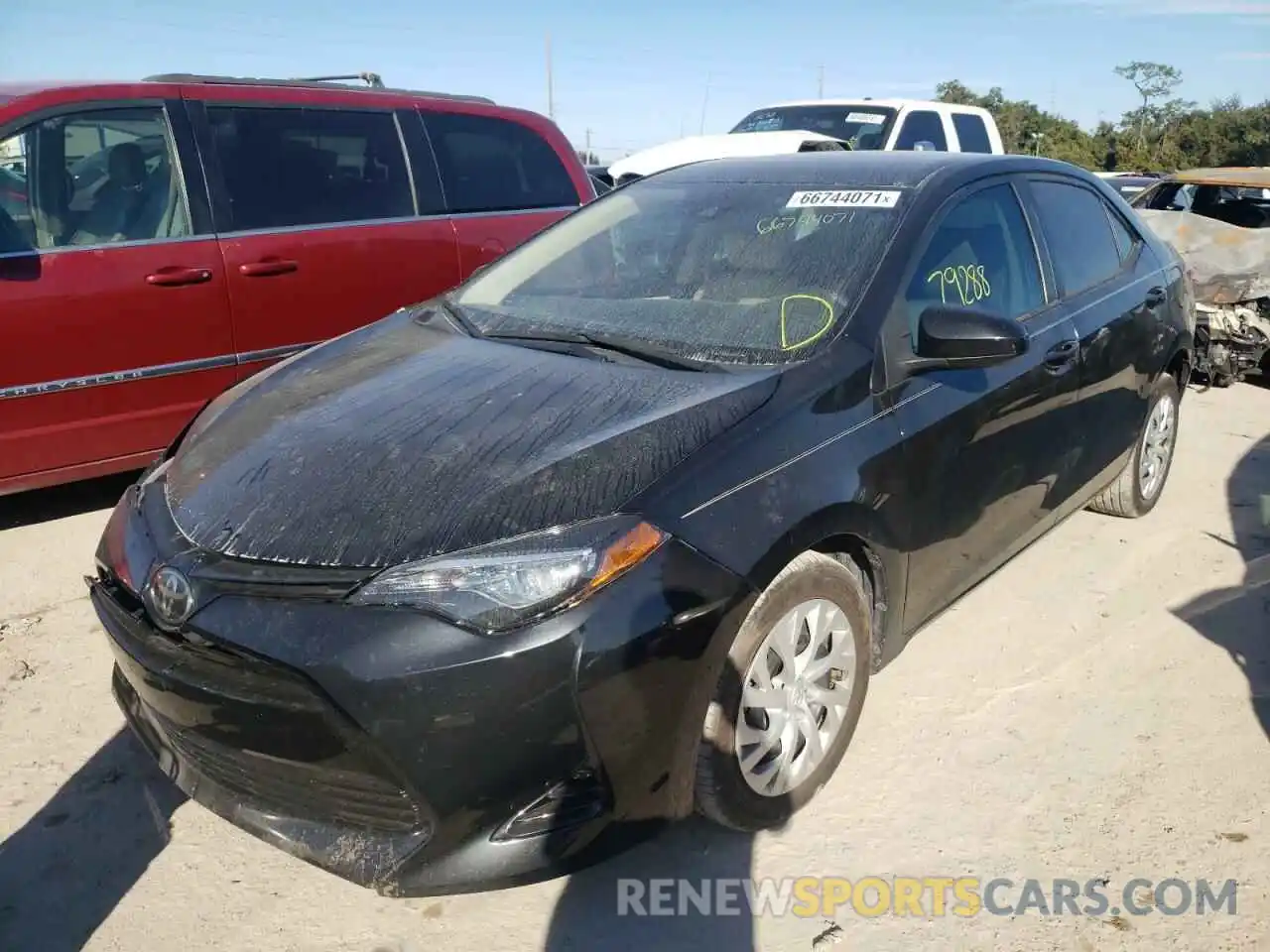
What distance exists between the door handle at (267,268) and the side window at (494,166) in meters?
1.03

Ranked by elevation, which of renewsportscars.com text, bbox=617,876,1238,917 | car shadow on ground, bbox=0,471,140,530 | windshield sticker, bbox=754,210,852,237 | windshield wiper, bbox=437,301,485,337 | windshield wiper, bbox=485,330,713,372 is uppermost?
windshield sticker, bbox=754,210,852,237

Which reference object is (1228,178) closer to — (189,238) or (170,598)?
(189,238)

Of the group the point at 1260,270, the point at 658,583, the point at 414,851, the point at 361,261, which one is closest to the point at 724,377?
the point at 658,583

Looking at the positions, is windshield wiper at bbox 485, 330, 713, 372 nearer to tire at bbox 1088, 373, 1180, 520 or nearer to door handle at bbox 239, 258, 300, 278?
door handle at bbox 239, 258, 300, 278

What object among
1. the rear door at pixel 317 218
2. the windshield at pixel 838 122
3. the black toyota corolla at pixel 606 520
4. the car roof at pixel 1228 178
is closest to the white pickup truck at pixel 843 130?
the windshield at pixel 838 122

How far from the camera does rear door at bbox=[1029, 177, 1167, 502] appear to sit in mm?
3566

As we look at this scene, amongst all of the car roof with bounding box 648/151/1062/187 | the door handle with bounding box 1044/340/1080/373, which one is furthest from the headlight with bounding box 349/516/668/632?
the door handle with bounding box 1044/340/1080/373

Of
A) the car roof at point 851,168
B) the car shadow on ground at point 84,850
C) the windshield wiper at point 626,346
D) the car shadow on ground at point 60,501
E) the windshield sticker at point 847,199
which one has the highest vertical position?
the car roof at point 851,168

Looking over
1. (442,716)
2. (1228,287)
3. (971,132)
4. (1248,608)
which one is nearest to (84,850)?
(442,716)

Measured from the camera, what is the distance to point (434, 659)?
1881 millimetres

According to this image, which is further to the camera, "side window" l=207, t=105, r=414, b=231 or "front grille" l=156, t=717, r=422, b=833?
"side window" l=207, t=105, r=414, b=231

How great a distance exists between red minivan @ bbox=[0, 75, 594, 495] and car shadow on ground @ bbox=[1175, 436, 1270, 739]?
3757 mm

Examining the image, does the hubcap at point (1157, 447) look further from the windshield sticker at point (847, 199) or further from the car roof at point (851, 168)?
the windshield sticker at point (847, 199)

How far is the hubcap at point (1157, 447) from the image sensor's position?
4.44 metres
